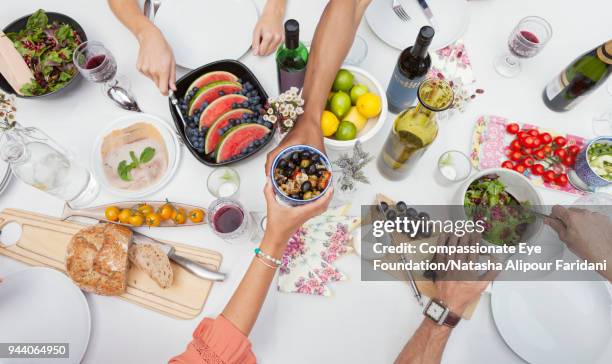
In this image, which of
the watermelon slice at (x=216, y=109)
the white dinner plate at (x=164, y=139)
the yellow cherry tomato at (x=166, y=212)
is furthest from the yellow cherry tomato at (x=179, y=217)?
the watermelon slice at (x=216, y=109)

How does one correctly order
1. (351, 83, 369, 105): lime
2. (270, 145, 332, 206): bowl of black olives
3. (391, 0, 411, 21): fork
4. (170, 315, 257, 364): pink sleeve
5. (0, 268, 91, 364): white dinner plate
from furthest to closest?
1. (391, 0, 411, 21): fork
2. (351, 83, 369, 105): lime
3. (0, 268, 91, 364): white dinner plate
4. (170, 315, 257, 364): pink sleeve
5. (270, 145, 332, 206): bowl of black olives

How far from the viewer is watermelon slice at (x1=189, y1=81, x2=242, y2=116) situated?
111 centimetres

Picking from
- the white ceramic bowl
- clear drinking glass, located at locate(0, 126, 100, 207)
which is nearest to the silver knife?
clear drinking glass, located at locate(0, 126, 100, 207)

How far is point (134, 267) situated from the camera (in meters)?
1.05

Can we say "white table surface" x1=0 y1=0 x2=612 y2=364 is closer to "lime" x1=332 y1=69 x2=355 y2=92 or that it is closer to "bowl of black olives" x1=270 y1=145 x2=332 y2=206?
"lime" x1=332 y1=69 x2=355 y2=92

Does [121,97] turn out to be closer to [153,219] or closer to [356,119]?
[153,219]

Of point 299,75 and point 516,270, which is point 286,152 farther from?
point 516,270

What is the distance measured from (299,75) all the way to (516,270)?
2.76 ft

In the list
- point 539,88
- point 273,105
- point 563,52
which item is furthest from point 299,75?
point 563,52

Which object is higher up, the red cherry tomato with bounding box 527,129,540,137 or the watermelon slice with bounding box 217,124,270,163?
the watermelon slice with bounding box 217,124,270,163

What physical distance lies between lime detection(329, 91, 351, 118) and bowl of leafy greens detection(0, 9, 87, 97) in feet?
2.80

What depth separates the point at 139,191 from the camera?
3.65 feet

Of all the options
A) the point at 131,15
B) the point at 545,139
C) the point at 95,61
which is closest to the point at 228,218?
the point at 95,61

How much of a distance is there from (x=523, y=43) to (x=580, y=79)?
0.66 feet
